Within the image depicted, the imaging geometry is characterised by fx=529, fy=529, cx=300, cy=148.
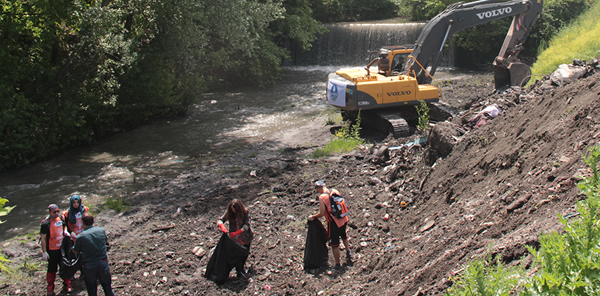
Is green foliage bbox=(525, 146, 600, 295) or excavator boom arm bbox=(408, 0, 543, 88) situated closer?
green foliage bbox=(525, 146, 600, 295)

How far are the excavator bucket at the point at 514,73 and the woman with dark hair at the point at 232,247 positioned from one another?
1044 centimetres

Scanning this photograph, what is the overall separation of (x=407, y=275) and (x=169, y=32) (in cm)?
1339

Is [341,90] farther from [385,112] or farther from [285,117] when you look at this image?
[285,117]

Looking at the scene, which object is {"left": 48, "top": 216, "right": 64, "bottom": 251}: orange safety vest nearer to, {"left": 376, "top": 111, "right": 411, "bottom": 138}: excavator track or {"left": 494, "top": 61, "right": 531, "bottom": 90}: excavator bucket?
{"left": 376, "top": 111, "right": 411, "bottom": 138}: excavator track

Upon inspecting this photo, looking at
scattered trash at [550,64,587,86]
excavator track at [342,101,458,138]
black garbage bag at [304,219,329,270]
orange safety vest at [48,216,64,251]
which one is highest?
scattered trash at [550,64,587,86]

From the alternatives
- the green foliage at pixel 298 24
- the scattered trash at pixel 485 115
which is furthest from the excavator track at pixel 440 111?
the green foliage at pixel 298 24

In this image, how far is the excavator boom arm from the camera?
1458cm

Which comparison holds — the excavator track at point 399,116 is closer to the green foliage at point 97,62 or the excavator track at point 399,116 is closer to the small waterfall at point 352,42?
the green foliage at point 97,62

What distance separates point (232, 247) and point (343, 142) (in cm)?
693

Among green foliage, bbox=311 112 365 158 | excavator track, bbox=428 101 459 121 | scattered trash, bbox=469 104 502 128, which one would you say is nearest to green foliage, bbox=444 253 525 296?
scattered trash, bbox=469 104 502 128

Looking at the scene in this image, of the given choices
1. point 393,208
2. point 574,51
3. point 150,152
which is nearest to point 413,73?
point 574,51

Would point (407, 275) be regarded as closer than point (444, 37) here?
Yes

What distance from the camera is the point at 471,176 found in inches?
323

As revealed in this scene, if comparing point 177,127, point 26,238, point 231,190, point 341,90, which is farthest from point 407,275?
point 177,127
